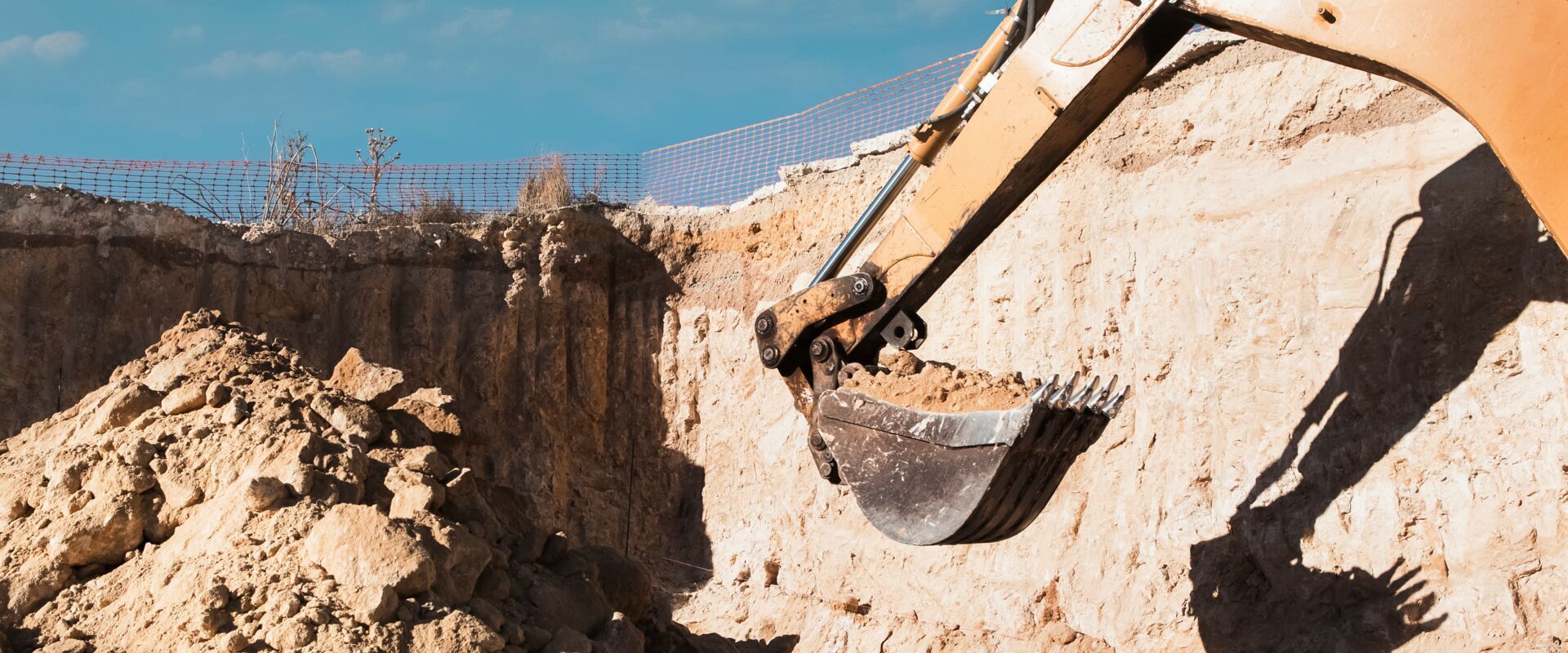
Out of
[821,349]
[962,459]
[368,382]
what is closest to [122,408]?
[368,382]

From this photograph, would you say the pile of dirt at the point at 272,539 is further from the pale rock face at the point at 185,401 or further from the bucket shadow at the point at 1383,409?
the bucket shadow at the point at 1383,409

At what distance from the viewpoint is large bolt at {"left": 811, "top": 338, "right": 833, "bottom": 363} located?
6.49 metres

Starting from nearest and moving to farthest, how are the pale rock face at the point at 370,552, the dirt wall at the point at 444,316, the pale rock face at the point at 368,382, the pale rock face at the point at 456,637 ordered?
the pale rock face at the point at 456,637 → the pale rock face at the point at 370,552 → the pale rock face at the point at 368,382 → the dirt wall at the point at 444,316

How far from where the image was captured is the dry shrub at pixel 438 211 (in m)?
13.2

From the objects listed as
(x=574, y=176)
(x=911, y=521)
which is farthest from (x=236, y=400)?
(x=574, y=176)

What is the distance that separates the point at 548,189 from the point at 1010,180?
26.1 feet

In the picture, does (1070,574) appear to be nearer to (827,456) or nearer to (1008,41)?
(827,456)

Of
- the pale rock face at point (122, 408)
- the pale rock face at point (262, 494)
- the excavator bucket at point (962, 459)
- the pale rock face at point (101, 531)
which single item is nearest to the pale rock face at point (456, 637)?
the pale rock face at point (262, 494)

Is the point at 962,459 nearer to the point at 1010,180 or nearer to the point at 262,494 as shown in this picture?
the point at 1010,180

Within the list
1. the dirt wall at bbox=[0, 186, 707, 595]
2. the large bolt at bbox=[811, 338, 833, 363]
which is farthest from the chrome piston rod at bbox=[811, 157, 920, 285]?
the dirt wall at bbox=[0, 186, 707, 595]

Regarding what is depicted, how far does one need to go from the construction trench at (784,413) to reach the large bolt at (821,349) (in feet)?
0.99

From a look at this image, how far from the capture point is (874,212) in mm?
6477

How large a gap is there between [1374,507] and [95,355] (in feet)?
29.9

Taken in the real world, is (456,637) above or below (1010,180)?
below
